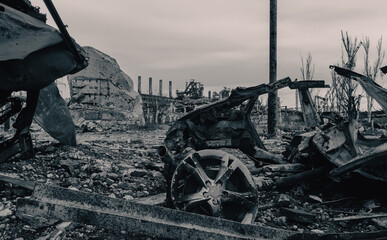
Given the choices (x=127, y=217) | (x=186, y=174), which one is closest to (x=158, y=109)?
(x=186, y=174)

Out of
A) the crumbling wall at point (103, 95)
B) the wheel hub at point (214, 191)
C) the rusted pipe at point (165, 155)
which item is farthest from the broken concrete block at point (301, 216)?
the crumbling wall at point (103, 95)

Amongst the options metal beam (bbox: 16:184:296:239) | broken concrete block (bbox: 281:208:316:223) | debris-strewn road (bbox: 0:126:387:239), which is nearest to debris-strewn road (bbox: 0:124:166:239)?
debris-strewn road (bbox: 0:126:387:239)

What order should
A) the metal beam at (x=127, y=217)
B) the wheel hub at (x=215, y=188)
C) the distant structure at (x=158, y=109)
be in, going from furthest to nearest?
the distant structure at (x=158, y=109) → the wheel hub at (x=215, y=188) → the metal beam at (x=127, y=217)

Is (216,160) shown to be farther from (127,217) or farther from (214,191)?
(127,217)

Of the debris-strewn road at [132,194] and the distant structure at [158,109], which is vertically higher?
the distant structure at [158,109]

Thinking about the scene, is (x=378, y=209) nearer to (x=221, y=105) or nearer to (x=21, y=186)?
(x=221, y=105)

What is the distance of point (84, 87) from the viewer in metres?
24.3

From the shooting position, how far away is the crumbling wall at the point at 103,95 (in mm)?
22703

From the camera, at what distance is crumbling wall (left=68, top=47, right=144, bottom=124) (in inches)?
894

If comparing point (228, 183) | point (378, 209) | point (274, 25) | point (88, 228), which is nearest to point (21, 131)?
point (88, 228)

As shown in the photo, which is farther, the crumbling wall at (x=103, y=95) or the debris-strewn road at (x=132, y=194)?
the crumbling wall at (x=103, y=95)

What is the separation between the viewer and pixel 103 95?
81.6 ft

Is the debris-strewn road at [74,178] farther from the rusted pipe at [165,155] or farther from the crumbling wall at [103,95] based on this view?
the crumbling wall at [103,95]

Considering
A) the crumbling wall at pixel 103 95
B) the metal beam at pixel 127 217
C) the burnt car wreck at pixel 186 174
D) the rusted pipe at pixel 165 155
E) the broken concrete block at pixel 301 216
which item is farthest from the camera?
the crumbling wall at pixel 103 95
